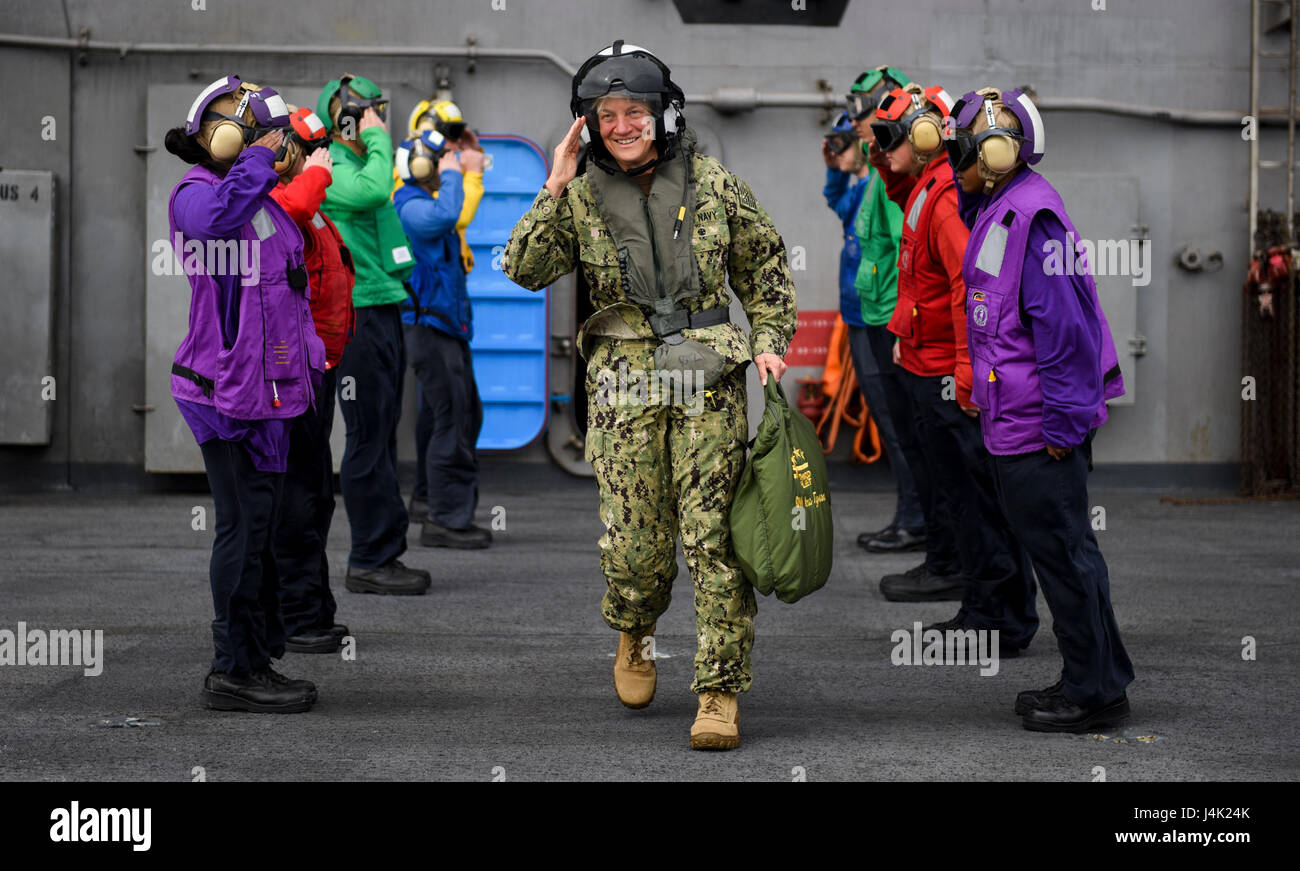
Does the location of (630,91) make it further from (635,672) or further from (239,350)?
(635,672)

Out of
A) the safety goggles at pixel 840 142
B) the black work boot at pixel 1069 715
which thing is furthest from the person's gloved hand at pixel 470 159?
the black work boot at pixel 1069 715

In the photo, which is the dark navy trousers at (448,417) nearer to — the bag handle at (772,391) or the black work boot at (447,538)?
the black work boot at (447,538)

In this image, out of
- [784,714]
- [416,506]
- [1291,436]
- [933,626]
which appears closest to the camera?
[784,714]

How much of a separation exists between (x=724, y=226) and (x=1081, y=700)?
72.4 inches

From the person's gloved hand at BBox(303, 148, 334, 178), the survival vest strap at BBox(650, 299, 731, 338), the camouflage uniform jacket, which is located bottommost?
the survival vest strap at BBox(650, 299, 731, 338)

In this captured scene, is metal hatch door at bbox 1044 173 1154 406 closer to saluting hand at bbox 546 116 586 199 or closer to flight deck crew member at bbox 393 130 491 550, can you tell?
flight deck crew member at bbox 393 130 491 550

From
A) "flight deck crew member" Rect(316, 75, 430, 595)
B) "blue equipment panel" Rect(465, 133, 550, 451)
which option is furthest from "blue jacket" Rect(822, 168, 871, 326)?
"blue equipment panel" Rect(465, 133, 550, 451)

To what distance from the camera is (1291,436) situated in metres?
11.1

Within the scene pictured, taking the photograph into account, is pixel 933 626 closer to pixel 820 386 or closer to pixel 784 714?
pixel 784 714

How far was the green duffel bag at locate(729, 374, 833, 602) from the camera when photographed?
4.48 meters

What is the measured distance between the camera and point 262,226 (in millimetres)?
5004

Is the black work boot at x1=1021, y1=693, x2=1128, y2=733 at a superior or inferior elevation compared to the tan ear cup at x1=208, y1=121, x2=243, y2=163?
inferior

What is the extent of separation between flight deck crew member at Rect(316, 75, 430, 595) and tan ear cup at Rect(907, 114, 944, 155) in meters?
2.33
